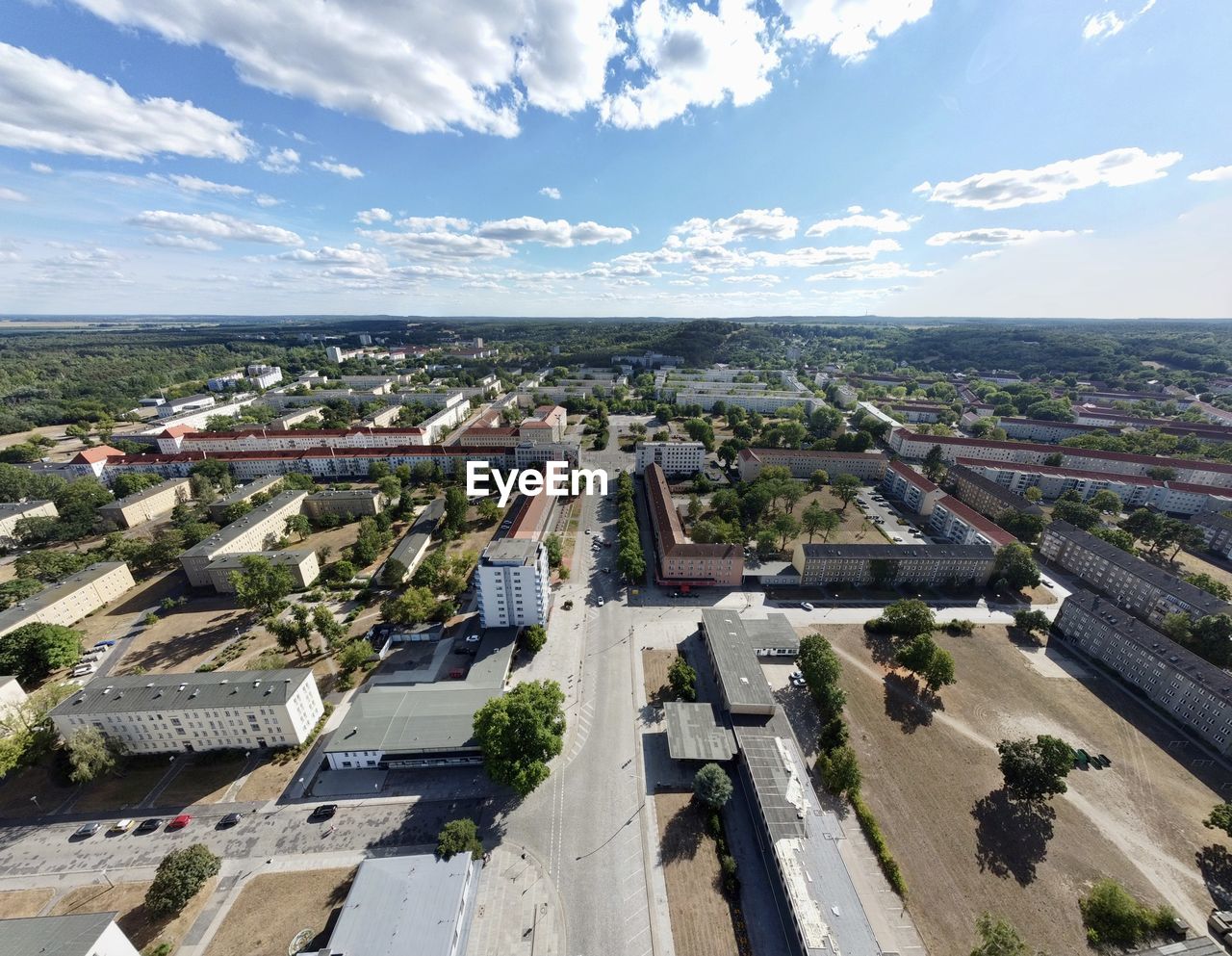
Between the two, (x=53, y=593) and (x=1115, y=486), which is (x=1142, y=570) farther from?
(x=53, y=593)

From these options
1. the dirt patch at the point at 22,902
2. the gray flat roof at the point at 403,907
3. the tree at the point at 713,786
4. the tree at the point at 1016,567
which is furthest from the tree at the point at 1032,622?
the dirt patch at the point at 22,902

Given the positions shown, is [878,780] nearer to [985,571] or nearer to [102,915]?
[985,571]

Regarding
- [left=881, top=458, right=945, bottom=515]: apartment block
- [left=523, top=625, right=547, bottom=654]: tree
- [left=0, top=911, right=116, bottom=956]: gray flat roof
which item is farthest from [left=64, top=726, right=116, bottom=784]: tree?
[left=881, top=458, right=945, bottom=515]: apartment block

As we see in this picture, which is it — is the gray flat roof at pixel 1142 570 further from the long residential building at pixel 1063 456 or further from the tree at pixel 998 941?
the tree at pixel 998 941

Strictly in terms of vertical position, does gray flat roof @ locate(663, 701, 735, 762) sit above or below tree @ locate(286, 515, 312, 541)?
below

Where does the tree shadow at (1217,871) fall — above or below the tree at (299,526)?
below

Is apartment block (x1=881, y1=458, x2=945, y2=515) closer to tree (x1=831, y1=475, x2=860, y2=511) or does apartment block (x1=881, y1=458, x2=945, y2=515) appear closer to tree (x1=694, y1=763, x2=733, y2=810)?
tree (x1=831, y1=475, x2=860, y2=511)
